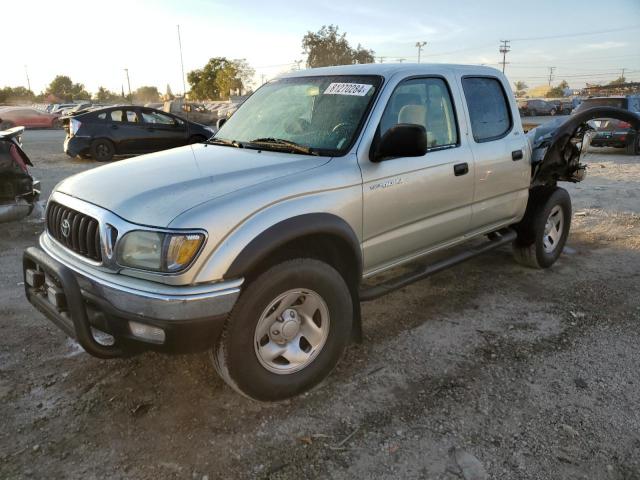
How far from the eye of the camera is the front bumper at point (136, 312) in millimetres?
2359

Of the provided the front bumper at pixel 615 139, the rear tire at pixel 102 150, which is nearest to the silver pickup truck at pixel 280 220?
the rear tire at pixel 102 150

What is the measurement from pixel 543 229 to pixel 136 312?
4046mm

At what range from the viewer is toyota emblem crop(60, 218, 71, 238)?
9.27 feet

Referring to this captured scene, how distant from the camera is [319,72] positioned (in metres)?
3.86

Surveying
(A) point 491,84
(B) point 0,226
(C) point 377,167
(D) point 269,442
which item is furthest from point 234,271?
(B) point 0,226

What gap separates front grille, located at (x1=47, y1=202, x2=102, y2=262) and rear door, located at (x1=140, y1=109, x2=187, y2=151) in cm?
1182

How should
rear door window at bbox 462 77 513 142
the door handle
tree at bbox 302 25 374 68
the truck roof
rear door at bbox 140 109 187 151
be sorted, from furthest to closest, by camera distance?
1. tree at bbox 302 25 374 68
2. rear door at bbox 140 109 187 151
3. rear door window at bbox 462 77 513 142
4. the door handle
5. the truck roof

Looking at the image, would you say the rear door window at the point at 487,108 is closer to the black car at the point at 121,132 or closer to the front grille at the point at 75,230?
the front grille at the point at 75,230

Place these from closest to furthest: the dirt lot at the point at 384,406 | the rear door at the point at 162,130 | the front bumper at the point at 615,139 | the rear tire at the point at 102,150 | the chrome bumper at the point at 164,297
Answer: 1. the chrome bumper at the point at 164,297
2. the dirt lot at the point at 384,406
3. the rear tire at the point at 102,150
4. the rear door at the point at 162,130
5. the front bumper at the point at 615,139

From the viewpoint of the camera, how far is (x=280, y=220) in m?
2.65

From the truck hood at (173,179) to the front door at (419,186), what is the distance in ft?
1.57

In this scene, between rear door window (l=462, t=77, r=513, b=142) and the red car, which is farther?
the red car

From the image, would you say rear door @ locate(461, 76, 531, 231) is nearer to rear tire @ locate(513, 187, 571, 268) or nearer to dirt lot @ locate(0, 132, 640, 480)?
rear tire @ locate(513, 187, 571, 268)

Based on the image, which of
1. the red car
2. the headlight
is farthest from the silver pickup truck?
the red car
